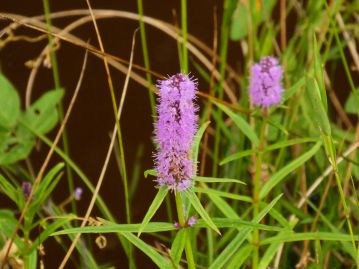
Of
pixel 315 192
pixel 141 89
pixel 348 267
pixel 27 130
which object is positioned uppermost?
pixel 141 89

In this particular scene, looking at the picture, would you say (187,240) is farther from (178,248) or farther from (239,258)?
(239,258)

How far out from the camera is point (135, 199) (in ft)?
7.09

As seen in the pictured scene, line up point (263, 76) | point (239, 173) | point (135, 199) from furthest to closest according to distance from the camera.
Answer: point (135, 199) → point (239, 173) → point (263, 76)

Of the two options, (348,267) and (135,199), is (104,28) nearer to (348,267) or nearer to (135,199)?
(135,199)

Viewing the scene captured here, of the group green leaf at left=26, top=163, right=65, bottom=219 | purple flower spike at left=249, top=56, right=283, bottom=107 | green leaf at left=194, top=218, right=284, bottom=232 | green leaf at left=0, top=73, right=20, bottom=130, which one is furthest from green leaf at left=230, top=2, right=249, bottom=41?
green leaf at left=194, top=218, right=284, bottom=232

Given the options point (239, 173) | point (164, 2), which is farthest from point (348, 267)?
point (164, 2)

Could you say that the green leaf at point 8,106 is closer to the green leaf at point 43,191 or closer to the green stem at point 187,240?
the green leaf at point 43,191

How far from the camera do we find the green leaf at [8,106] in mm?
1655

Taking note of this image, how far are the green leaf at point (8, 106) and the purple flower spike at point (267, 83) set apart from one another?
0.54 meters

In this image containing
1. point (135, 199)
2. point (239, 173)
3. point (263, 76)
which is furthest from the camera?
point (135, 199)

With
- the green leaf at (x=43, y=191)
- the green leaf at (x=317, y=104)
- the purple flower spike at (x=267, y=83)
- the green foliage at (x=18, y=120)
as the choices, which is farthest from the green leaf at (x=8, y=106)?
the green leaf at (x=317, y=104)

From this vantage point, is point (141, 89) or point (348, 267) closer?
point (348, 267)

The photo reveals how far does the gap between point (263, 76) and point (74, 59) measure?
2.90ft

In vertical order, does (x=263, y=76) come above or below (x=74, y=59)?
below
